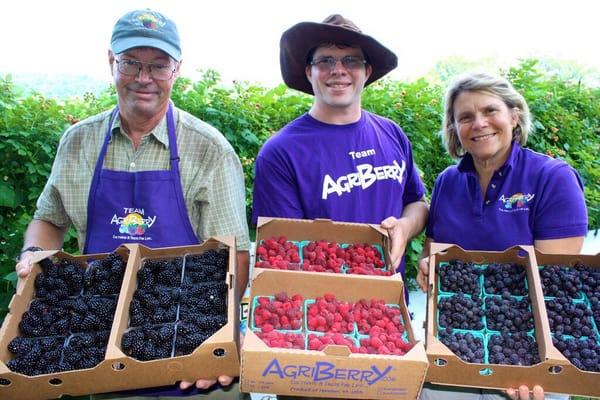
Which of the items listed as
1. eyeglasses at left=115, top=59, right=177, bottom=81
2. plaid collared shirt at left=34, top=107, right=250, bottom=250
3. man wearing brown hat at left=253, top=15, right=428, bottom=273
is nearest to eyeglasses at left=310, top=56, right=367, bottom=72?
man wearing brown hat at left=253, top=15, right=428, bottom=273

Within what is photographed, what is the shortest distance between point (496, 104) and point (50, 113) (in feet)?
9.73

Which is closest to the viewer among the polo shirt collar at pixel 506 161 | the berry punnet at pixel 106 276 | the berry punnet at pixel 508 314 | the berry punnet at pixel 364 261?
the berry punnet at pixel 508 314

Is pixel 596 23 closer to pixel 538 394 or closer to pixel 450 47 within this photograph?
pixel 450 47

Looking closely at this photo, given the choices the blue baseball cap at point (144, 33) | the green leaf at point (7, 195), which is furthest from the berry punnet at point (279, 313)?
the green leaf at point (7, 195)

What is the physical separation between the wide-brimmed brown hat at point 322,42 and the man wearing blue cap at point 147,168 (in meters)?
0.70

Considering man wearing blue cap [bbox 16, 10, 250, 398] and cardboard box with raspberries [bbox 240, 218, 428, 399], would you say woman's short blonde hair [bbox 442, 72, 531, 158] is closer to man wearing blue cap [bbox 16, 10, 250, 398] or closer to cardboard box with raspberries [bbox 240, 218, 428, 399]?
cardboard box with raspberries [bbox 240, 218, 428, 399]

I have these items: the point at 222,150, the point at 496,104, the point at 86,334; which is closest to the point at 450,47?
the point at 496,104

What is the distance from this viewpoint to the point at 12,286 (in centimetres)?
348

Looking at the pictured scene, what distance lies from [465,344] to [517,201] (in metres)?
0.90

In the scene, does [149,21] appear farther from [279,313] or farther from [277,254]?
[279,313]

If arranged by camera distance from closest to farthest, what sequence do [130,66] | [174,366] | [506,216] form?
[174,366]
[130,66]
[506,216]

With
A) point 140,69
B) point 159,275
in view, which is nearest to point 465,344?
point 159,275

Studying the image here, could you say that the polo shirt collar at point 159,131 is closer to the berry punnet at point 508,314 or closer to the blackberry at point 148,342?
the blackberry at point 148,342

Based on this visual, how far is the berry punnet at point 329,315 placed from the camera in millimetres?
1975
